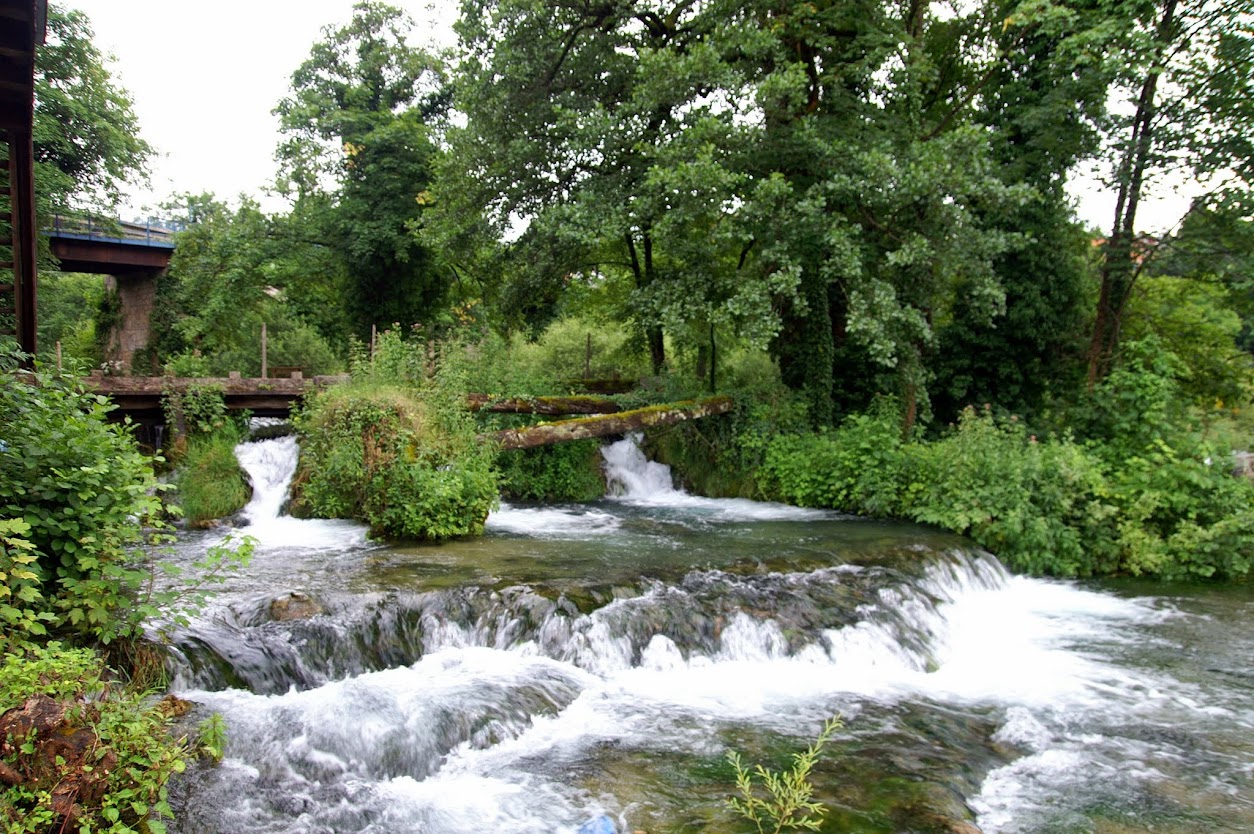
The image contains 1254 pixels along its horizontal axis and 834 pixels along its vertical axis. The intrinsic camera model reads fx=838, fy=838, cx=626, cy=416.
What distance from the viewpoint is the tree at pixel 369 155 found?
2648cm

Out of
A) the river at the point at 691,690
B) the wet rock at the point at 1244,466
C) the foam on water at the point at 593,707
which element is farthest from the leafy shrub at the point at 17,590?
the wet rock at the point at 1244,466

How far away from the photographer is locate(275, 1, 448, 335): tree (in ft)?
86.9

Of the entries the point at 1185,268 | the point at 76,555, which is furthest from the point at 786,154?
the point at 76,555

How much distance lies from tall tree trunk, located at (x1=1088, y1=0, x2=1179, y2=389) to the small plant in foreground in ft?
44.5

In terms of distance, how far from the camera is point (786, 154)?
15.8 meters

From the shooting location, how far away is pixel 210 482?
13.3m

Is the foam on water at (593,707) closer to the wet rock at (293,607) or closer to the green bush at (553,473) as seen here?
the wet rock at (293,607)

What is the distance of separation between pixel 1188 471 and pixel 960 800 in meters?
9.53

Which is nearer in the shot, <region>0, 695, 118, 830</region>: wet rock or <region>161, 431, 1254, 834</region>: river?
<region>0, 695, 118, 830</region>: wet rock

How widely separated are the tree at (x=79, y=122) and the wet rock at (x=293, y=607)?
20.5 m

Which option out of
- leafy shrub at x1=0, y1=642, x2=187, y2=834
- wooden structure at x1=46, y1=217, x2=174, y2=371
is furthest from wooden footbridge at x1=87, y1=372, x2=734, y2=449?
wooden structure at x1=46, y1=217, x2=174, y2=371

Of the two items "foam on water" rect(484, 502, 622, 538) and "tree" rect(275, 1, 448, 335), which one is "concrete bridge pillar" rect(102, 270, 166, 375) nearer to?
"tree" rect(275, 1, 448, 335)

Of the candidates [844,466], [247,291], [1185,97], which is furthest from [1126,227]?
[247,291]

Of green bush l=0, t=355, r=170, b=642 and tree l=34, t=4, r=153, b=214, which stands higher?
tree l=34, t=4, r=153, b=214
